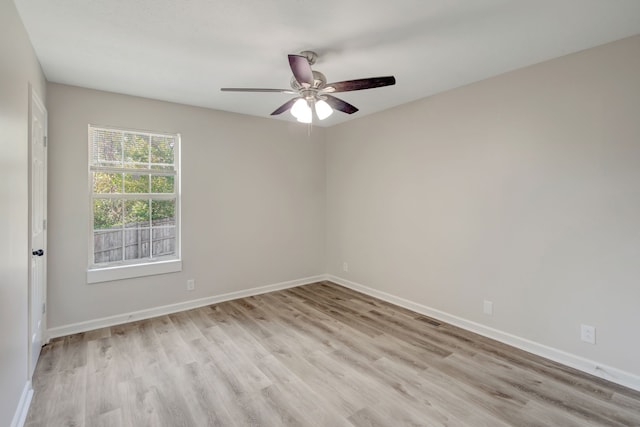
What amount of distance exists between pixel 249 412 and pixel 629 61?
140 inches

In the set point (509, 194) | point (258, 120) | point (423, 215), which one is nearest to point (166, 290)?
point (258, 120)

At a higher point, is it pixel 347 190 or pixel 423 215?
pixel 347 190

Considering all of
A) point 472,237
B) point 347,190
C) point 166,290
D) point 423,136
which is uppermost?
point 423,136

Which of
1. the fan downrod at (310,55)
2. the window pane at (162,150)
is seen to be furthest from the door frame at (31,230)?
the fan downrod at (310,55)

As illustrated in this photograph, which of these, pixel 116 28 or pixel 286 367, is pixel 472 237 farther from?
pixel 116 28

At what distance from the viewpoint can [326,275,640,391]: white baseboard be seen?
227 centimetres

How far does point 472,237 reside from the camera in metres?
3.13

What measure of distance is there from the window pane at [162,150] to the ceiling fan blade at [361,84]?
2.30 m

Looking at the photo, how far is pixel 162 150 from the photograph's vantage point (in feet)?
12.0

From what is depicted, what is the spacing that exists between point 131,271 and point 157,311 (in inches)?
21.9

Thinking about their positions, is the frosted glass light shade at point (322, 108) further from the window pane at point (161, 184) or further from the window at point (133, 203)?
the window pane at point (161, 184)

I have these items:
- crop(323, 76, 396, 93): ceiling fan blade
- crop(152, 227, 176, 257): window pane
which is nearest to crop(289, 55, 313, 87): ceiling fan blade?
crop(323, 76, 396, 93): ceiling fan blade

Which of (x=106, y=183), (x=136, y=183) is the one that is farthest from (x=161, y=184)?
(x=106, y=183)

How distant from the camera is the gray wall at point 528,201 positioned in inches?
89.4
